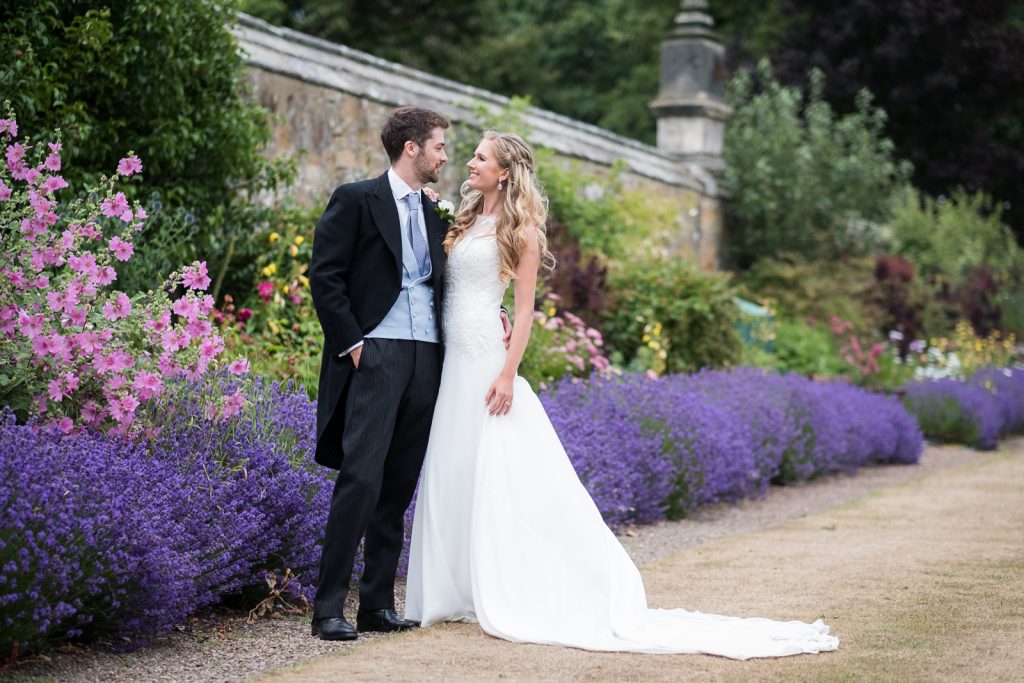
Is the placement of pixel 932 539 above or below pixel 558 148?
below

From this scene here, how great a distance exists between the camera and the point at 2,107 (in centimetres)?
568

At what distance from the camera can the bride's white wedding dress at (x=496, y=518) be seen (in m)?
4.39

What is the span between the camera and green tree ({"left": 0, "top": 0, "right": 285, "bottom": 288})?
19.8 feet

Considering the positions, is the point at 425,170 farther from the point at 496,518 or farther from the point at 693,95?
the point at 693,95

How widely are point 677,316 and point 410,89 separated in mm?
2876

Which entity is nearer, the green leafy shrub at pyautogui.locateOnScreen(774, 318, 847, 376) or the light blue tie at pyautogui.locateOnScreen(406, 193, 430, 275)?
the light blue tie at pyautogui.locateOnScreen(406, 193, 430, 275)

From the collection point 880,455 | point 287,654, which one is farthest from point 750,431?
point 287,654

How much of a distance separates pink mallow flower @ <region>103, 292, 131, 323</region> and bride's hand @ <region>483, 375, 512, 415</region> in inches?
51.3

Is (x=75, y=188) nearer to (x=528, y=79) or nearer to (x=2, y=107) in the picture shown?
(x=2, y=107)

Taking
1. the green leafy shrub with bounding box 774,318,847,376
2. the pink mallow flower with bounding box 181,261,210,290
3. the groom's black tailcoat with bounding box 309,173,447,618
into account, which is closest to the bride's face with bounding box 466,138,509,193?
the groom's black tailcoat with bounding box 309,173,447,618

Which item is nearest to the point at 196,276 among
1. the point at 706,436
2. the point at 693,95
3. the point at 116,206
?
the point at 116,206

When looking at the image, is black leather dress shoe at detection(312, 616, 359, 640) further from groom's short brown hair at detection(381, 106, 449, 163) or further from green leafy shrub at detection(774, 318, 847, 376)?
green leafy shrub at detection(774, 318, 847, 376)

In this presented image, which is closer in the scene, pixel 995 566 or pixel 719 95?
pixel 995 566

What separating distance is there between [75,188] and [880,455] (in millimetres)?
6626
